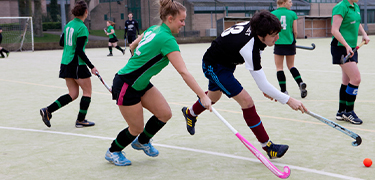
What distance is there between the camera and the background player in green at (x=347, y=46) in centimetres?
552

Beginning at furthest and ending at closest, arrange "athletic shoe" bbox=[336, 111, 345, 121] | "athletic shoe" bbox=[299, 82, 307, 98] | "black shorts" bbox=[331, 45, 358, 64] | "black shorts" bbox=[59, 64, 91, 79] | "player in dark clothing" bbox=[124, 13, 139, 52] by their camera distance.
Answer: "player in dark clothing" bbox=[124, 13, 139, 52], "athletic shoe" bbox=[299, 82, 307, 98], "athletic shoe" bbox=[336, 111, 345, 121], "black shorts" bbox=[331, 45, 358, 64], "black shorts" bbox=[59, 64, 91, 79]

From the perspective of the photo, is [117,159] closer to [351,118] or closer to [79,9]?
[79,9]

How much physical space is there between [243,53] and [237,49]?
4.4 inches

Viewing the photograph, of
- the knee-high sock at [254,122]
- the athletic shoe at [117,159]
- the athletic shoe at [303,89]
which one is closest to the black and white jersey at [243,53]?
the knee-high sock at [254,122]

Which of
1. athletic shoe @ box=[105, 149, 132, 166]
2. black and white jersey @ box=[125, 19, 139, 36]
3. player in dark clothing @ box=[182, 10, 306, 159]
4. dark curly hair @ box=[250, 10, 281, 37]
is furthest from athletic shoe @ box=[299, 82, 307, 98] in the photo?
black and white jersey @ box=[125, 19, 139, 36]

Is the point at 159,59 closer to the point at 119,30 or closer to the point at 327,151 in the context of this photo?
the point at 327,151

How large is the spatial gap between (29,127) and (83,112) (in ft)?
2.62

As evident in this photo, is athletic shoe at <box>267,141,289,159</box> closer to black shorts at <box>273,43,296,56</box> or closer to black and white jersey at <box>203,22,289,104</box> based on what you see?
black and white jersey at <box>203,22,289,104</box>

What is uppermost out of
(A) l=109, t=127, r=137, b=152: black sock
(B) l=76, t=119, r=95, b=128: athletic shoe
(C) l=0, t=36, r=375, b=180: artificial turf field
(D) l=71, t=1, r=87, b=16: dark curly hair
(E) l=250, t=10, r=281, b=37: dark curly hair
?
(D) l=71, t=1, r=87, b=16: dark curly hair

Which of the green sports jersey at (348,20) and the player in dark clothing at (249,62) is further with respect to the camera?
the green sports jersey at (348,20)

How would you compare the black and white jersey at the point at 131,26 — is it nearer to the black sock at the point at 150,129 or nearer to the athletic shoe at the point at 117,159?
the black sock at the point at 150,129

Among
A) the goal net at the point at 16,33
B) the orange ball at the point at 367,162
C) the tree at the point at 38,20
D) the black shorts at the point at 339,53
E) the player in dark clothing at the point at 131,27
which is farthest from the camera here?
the tree at the point at 38,20

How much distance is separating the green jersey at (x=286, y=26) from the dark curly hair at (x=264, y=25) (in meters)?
4.08

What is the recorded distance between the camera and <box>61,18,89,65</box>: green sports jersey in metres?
5.38
